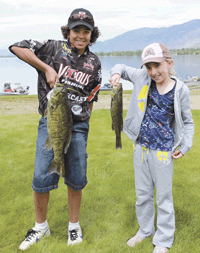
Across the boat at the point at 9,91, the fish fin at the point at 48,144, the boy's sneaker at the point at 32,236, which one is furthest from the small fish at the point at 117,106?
the boat at the point at 9,91

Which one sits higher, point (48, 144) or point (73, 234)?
point (48, 144)

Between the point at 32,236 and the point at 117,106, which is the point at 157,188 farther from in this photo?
the point at 32,236

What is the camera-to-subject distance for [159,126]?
9.48 ft

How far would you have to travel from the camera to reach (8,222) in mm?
3615

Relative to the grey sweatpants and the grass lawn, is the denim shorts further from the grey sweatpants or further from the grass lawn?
the grass lawn

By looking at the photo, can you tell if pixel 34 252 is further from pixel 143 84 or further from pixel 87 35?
pixel 87 35

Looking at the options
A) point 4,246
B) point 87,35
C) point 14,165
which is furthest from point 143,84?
point 14,165

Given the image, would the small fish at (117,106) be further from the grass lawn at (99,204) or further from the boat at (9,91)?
the boat at (9,91)

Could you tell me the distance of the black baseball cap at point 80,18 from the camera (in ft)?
9.26

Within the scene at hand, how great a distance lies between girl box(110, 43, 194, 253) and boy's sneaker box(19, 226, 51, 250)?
1409 millimetres

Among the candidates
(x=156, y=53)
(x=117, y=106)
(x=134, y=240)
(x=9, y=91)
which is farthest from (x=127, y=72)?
(x=9, y=91)

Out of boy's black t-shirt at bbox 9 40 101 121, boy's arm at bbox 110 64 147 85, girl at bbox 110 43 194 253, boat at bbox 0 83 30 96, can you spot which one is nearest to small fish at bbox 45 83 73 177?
boy's black t-shirt at bbox 9 40 101 121

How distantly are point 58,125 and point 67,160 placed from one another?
603 mm

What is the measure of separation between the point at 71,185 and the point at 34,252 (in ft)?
3.07
